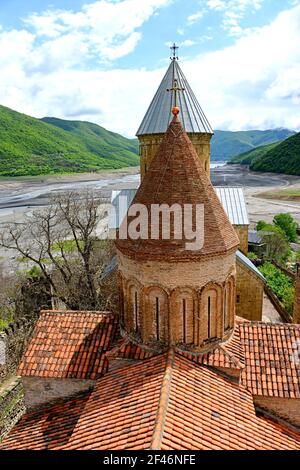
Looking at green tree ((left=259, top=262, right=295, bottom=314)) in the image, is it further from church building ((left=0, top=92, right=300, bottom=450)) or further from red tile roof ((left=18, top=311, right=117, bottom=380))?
red tile roof ((left=18, top=311, right=117, bottom=380))

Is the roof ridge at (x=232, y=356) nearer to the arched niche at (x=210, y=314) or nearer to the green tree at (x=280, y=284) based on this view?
the arched niche at (x=210, y=314)

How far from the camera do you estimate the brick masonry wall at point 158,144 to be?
16875mm

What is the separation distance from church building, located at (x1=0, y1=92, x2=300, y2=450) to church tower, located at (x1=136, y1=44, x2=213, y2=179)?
8788mm

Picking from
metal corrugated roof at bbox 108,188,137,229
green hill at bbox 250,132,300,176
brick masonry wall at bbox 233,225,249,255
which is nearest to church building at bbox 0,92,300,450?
brick masonry wall at bbox 233,225,249,255

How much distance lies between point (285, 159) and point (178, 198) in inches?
3444

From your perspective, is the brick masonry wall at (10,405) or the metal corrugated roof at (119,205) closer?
the brick masonry wall at (10,405)

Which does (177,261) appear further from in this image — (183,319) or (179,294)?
(183,319)

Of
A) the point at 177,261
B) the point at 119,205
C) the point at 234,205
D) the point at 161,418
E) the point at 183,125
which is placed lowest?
the point at 161,418

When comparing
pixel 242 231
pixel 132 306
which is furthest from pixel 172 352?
pixel 242 231

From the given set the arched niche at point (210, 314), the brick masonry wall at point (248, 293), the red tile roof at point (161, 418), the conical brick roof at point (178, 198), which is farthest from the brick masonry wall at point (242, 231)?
the red tile roof at point (161, 418)

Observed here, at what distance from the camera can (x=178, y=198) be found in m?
7.79

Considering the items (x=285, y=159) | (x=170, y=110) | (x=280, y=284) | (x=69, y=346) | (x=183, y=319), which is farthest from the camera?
(x=285, y=159)

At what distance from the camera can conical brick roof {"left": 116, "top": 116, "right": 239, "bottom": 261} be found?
773 centimetres
